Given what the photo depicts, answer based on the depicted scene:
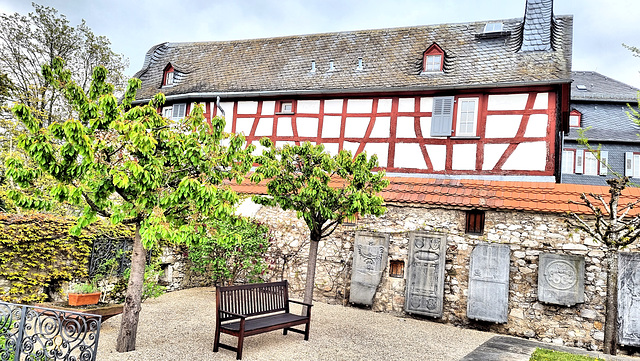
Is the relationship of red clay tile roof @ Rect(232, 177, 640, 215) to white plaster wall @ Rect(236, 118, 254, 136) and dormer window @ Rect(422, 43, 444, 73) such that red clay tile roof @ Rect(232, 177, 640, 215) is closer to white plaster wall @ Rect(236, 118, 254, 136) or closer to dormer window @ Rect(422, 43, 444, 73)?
dormer window @ Rect(422, 43, 444, 73)

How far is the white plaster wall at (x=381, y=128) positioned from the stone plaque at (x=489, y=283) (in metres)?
4.22

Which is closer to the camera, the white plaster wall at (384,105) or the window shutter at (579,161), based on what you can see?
the white plaster wall at (384,105)

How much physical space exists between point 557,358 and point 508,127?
6.36m

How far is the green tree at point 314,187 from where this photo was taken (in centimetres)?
672

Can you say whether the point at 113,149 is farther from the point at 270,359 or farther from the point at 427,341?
the point at 427,341

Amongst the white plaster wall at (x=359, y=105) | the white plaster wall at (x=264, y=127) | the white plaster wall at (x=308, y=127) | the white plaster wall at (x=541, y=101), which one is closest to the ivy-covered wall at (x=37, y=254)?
the white plaster wall at (x=264, y=127)

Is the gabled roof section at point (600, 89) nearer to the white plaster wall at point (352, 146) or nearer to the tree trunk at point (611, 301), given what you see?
the white plaster wall at point (352, 146)

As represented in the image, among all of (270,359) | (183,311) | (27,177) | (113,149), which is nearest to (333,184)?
(183,311)

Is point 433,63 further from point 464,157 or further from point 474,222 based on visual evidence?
point 474,222

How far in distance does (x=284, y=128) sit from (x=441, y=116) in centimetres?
426

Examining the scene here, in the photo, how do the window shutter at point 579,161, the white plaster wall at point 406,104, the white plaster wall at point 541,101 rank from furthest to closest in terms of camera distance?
the window shutter at point 579,161, the white plaster wall at point 406,104, the white plaster wall at point 541,101

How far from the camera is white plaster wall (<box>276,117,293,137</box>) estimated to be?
12406 mm

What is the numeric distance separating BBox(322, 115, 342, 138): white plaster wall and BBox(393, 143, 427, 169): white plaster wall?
1705 millimetres

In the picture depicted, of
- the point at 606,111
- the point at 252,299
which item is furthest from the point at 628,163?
the point at 252,299
